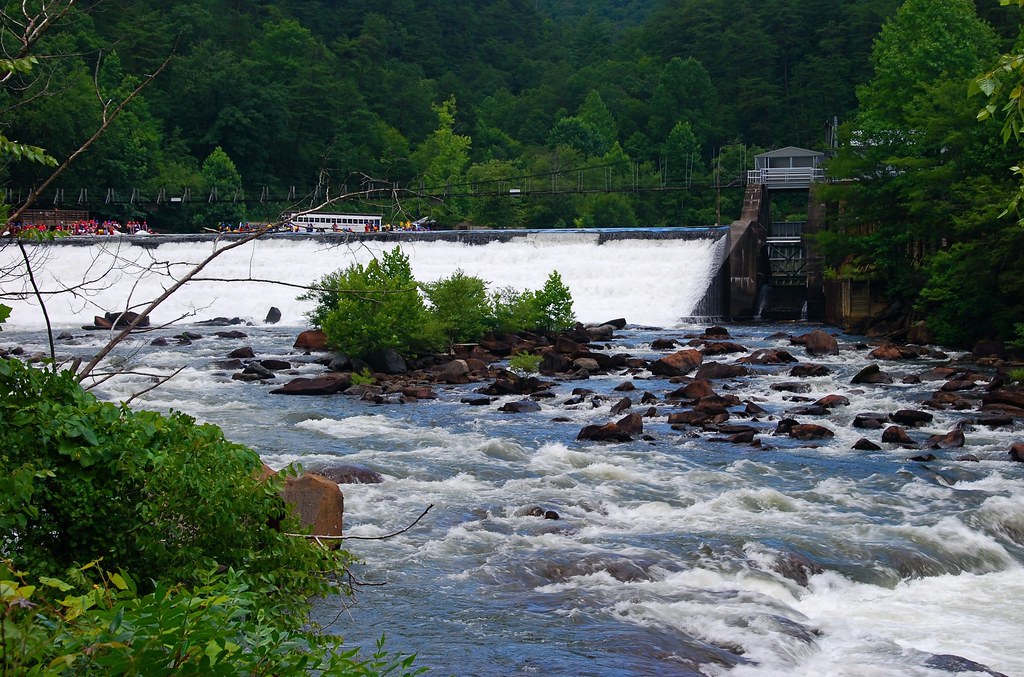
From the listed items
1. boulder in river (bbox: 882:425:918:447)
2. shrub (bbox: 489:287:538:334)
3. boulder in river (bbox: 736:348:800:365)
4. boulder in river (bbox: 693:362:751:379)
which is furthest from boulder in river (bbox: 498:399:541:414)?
shrub (bbox: 489:287:538:334)

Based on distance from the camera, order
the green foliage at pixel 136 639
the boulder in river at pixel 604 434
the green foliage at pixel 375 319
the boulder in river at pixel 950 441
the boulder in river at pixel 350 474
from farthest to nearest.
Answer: the green foliage at pixel 375 319 < the boulder in river at pixel 604 434 < the boulder in river at pixel 950 441 < the boulder in river at pixel 350 474 < the green foliage at pixel 136 639

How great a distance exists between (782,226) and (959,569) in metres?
39.6

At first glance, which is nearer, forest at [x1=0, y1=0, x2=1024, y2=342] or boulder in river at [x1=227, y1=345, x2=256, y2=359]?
boulder in river at [x1=227, y1=345, x2=256, y2=359]

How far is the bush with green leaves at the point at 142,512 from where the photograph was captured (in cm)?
509

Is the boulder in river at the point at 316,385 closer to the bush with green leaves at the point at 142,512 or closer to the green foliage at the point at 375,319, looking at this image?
the green foliage at the point at 375,319

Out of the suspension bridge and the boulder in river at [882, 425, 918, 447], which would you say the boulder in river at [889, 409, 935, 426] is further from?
the suspension bridge

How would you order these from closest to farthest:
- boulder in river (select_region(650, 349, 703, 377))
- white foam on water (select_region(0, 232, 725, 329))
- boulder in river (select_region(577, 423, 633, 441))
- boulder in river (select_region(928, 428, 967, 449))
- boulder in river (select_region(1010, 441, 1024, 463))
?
boulder in river (select_region(1010, 441, 1024, 463)), boulder in river (select_region(928, 428, 967, 449)), boulder in river (select_region(577, 423, 633, 441)), boulder in river (select_region(650, 349, 703, 377)), white foam on water (select_region(0, 232, 725, 329))

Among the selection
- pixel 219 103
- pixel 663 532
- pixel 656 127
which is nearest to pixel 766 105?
pixel 656 127

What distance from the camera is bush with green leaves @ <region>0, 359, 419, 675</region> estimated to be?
5.09m

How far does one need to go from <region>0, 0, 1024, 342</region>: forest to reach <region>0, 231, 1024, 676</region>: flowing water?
18066 mm

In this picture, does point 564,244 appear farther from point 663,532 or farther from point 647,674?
point 647,674

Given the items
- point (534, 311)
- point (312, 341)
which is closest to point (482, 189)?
point (534, 311)

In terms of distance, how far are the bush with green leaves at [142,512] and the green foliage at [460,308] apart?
19.2 meters

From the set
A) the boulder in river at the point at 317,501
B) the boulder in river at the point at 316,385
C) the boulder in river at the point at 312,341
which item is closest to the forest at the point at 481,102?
the boulder in river at the point at 312,341
